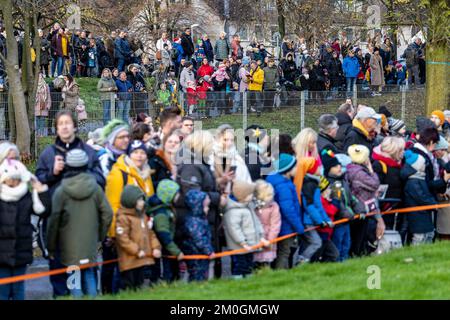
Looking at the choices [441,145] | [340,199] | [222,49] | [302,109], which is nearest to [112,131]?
[340,199]

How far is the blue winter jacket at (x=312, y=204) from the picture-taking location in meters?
13.2

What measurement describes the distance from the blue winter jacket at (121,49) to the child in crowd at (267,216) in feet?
73.0

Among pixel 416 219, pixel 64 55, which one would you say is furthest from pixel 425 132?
pixel 64 55

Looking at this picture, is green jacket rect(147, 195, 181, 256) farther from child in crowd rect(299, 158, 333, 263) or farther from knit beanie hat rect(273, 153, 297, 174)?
child in crowd rect(299, 158, 333, 263)

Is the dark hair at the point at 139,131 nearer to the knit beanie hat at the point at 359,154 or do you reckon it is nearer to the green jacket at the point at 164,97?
the knit beanie hat at the point at 359,154

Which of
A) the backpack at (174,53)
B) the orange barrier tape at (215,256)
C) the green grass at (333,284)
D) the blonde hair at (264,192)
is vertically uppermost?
the backpack at (174,53)

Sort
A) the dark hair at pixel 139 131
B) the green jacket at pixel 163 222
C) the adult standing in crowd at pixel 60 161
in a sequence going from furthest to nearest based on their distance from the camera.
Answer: the dark hair at pixel 139 131 → the green jacket at pixel 163 222 → the adult standing in crowd at pixel 60 161

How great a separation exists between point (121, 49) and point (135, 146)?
22.5 m

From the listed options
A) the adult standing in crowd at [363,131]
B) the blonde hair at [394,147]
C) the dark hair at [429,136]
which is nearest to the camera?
the blonde hair at [394,147]

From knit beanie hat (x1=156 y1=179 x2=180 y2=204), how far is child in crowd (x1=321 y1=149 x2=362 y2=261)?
2.72 m

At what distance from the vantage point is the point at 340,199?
1366cm

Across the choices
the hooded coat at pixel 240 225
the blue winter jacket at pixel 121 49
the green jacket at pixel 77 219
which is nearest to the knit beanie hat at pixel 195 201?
the hooded coat at pixel 240 225

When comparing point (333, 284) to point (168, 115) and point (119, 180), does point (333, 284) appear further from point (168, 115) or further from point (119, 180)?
point (168, 115)

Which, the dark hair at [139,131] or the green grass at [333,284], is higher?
Answer: the dark hair at [139,131]
